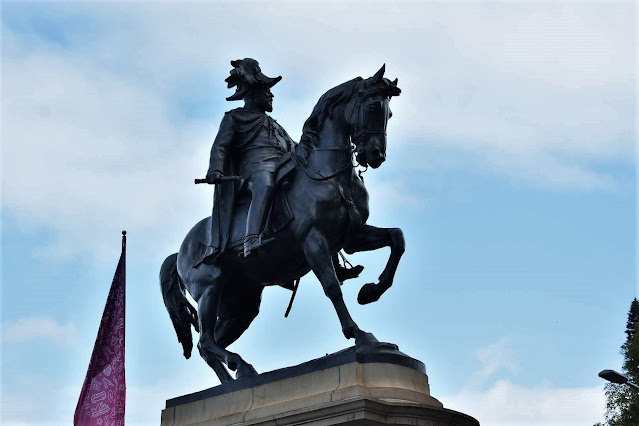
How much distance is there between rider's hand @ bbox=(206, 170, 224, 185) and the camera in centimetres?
1608

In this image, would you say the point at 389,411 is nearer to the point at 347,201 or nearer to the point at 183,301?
the point at 347,201

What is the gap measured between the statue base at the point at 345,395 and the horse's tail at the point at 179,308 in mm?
2157

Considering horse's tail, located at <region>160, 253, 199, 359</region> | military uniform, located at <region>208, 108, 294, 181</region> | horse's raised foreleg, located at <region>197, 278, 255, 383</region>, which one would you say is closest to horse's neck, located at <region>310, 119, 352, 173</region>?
military uniform, located at <region>208, 108, 294, 181</region>

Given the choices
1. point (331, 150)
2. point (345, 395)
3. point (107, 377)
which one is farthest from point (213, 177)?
point (107, 377)

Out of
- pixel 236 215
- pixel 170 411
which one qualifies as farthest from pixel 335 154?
pixel 170 411

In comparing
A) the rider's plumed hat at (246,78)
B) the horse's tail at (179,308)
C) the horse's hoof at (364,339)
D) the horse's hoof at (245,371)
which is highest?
the rider's plumed hat at (246,78)

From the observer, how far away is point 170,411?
16.3 metres

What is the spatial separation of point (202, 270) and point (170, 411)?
1.94m

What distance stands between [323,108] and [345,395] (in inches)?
152

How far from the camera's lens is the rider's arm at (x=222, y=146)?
16281 mm

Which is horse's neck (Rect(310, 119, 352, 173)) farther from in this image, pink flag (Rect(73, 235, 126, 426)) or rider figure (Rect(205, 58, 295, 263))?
pink flag (Rect(73, 235, 126, 426))

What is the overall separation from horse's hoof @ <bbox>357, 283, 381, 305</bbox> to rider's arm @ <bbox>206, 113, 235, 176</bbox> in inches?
100.0

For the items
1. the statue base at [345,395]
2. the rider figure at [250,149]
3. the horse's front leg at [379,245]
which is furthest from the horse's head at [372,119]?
the statue base at [345,395]

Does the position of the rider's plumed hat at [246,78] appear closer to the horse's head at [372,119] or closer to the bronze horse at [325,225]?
the bronze horse at [325,225]
